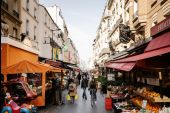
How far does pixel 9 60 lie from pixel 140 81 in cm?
839

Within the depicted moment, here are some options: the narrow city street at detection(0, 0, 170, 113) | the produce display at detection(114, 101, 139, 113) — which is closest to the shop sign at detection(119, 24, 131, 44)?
the narrow city street at detection(0, 0, 170, 113)

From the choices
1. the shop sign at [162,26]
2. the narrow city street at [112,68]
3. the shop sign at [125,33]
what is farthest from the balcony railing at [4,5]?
the shop sign at [162,26]

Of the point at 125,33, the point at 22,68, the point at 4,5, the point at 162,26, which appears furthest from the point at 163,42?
the point at 4,5

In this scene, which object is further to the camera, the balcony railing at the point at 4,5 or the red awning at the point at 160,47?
the balcony railing at the point at 4,5

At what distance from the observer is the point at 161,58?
1258cm

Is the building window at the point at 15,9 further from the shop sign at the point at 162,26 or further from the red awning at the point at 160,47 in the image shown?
the red awning at the point at 160,47

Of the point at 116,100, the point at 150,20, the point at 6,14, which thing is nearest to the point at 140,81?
the point at 116,100

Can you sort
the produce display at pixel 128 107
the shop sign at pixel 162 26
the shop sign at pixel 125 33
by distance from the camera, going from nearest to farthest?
the shop sign at pixel 162 26, the produce display at pixel 128 107, the shop sign at pixel 125 33

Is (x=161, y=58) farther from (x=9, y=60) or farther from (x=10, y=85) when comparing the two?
(x=9, y=60)

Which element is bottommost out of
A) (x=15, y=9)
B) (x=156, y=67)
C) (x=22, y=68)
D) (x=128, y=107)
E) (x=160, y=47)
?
(x=128, y=107)

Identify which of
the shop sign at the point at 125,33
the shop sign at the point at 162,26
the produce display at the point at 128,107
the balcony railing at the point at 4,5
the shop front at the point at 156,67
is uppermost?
the balcony railing at the point at 4,5

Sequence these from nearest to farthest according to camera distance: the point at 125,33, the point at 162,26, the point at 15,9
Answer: the point at 162,26, the point at 125,33, the point at 15,9

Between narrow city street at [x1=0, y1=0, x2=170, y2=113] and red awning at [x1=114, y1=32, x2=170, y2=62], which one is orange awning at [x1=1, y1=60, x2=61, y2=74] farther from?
red awning at [x1=114, y1=32, x2=170, y2=62]

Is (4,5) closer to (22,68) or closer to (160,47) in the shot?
(22,68)
